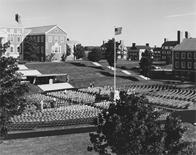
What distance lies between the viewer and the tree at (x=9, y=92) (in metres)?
19.5

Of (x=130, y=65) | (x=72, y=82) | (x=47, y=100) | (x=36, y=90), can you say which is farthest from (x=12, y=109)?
(x=130, y=65)

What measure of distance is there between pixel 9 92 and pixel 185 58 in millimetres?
70068

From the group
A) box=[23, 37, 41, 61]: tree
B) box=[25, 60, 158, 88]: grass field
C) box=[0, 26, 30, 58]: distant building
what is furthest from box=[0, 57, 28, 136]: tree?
box=[0, 26, 30, 58]: distant building

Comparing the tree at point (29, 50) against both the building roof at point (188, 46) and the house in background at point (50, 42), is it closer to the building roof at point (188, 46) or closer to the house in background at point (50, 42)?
the house in background at point (50, 42)

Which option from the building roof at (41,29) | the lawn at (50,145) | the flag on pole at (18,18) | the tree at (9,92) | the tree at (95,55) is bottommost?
the lawn at (50,145)

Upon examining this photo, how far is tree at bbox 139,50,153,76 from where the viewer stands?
74.8 meters

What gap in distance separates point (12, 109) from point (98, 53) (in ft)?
224

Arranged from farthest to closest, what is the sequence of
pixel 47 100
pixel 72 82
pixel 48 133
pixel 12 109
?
pixel 72 82 < pixel 47 100 < pixel 48 133 < pixel 12 109

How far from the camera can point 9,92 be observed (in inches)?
779

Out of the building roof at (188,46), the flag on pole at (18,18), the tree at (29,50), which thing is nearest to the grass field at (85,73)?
the tree at (29,50)

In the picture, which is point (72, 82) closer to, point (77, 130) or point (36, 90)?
point (36, 90)

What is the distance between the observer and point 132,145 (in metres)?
15.1

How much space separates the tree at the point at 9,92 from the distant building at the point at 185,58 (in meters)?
Answer: 65.1

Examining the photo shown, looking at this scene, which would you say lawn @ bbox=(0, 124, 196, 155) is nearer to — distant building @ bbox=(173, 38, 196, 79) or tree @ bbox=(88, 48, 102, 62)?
distant building @ bbox=(173, 38, 196, 79)
